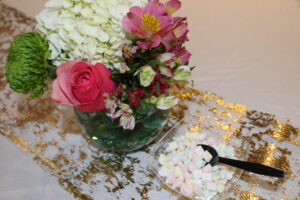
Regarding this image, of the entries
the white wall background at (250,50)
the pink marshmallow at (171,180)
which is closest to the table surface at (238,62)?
the white wall background at (250,50)

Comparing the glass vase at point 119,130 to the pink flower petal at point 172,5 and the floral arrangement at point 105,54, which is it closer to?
the floral arrangement at point 105,54

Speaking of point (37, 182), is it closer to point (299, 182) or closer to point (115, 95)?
point (115, 95)

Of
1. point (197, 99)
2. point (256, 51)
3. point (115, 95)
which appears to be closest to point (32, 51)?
point (115, 95)

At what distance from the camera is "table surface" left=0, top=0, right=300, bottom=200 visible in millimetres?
835

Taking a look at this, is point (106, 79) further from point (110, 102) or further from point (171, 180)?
point (171, 180)

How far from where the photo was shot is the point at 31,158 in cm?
87

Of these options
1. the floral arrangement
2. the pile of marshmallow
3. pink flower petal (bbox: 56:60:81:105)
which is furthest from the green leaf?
the pile of marshmallow

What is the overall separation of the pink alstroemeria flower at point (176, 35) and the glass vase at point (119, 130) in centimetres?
19

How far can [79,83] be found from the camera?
22.0 inches

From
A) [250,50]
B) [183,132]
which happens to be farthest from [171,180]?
[250,50]

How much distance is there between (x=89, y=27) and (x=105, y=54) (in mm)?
55

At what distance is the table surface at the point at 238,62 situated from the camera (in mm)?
835

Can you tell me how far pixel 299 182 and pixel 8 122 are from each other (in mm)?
782

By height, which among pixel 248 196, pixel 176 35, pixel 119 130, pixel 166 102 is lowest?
pixel 248 196
